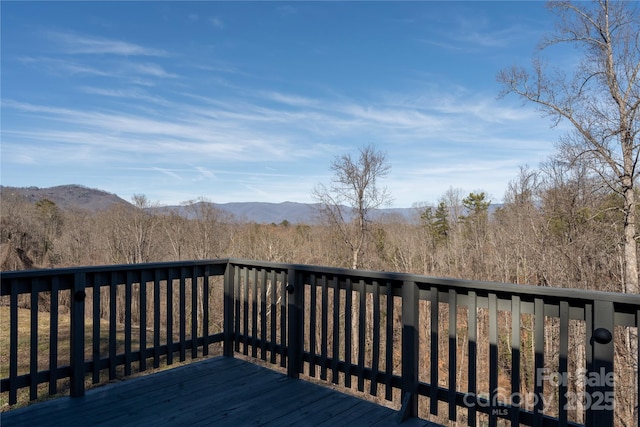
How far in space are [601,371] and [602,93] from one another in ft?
36.4

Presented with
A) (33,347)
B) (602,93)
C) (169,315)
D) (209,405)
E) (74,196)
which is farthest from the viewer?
(74,196)

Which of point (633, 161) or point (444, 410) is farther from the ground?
point (633, 161)

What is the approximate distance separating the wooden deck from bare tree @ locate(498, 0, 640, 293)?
10.3 m

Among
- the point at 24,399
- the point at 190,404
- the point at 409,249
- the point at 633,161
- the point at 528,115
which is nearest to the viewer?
the point at 190,404

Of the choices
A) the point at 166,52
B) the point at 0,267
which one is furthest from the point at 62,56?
the point at 0,267

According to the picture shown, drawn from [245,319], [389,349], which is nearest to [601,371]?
[389,349]

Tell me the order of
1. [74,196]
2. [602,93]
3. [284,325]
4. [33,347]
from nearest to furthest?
[33,347], [284,325], [602,93], [74,196]

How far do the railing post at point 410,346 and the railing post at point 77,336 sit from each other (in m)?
2.23

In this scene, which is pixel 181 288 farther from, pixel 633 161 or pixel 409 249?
pixel 409 249

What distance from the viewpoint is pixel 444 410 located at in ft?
33.5

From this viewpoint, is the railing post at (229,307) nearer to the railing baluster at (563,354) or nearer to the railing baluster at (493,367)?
the railing baluster at (493,367)

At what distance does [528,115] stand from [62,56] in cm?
1412

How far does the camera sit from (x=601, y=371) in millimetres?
1743

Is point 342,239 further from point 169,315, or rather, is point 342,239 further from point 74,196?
point 74,196
